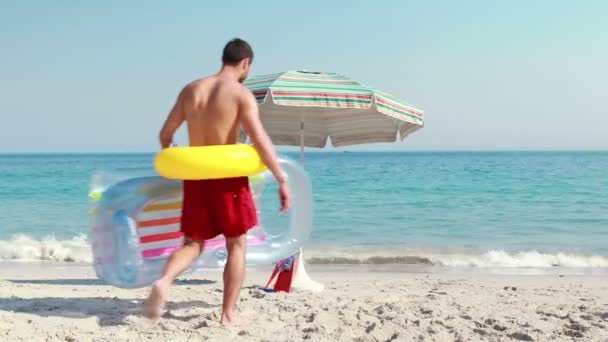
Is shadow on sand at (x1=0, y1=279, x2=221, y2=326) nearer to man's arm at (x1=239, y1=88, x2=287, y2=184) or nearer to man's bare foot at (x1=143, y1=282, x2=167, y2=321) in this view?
man's bare foot at (x1=143, y1=282, x2=167, y2=321)

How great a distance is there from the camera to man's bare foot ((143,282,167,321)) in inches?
120

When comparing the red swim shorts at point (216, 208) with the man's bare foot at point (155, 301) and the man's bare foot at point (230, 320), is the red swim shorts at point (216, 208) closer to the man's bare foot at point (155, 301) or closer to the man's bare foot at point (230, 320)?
the man's bare foot at point (155, 301)

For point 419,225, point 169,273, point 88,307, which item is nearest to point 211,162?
point 169,273

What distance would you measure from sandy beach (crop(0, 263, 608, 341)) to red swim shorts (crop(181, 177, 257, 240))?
549mm

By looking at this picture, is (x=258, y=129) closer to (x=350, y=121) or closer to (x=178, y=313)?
(x=178, y=313)

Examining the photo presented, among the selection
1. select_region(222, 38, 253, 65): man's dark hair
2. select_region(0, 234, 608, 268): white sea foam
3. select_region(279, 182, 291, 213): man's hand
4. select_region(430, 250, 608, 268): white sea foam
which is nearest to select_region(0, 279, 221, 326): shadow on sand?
select_region(279, 182, 291, 213): man's hand

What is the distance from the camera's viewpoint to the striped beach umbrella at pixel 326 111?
447 centimetres

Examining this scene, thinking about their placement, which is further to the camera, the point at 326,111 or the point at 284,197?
the point at 326,111

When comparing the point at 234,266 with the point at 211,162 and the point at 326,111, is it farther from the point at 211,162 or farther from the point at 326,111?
the point at 326,111

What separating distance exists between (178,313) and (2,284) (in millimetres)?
2022

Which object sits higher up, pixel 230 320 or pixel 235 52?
pixel 235 52

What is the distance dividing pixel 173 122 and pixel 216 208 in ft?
1.73

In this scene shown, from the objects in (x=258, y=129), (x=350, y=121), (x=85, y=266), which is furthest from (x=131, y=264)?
(x=85, y=266)

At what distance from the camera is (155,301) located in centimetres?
306
